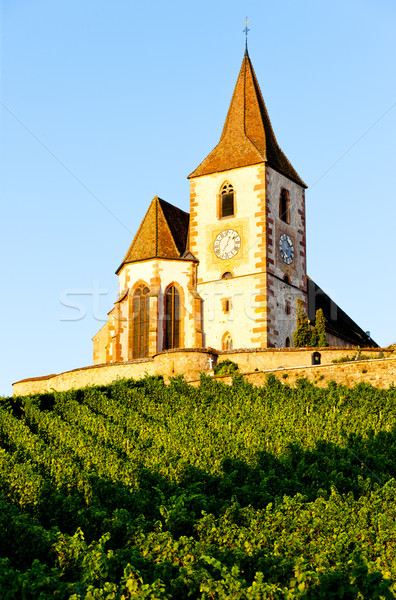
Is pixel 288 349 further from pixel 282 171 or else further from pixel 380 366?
pixel 282 171

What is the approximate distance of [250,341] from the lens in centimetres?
4509

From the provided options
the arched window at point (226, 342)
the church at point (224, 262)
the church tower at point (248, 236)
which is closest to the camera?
the arched window at point (226, 342)

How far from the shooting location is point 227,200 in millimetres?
48281

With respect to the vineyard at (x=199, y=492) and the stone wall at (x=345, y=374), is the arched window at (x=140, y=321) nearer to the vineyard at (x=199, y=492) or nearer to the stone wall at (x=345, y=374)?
the vineyard at (x=199, y=492)

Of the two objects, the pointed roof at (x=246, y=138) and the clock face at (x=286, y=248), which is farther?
the pointed roof at (x=246, y=138)

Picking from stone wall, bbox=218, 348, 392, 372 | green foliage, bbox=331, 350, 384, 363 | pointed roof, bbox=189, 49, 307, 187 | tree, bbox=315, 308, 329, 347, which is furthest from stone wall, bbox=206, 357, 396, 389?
pointed roof, bbox=189, 49, 307, 187

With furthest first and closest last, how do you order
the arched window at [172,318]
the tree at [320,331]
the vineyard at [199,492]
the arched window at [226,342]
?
the arched window at [172,318]
the arched window at [226,342]
the tree at [320,331]
the vineyard at [199,492]

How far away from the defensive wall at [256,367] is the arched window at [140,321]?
2721 mm

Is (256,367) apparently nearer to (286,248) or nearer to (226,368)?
(226,368)

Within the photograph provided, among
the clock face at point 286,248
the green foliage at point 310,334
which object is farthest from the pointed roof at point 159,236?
the green foliage at point 310,334

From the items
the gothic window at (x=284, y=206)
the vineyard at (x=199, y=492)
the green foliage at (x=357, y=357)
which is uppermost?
the gothic window at (x=284, y=206)

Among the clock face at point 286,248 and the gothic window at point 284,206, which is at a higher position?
the gothic window at point 284,206

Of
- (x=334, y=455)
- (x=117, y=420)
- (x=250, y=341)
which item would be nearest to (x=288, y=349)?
(x=250, y=341)

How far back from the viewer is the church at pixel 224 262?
46031 mm
